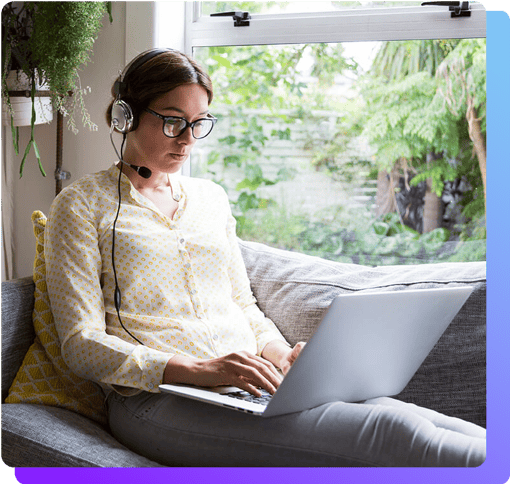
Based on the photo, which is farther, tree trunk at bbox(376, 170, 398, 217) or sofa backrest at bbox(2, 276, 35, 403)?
tree trunk at bbox(376, 170, 398, 217)

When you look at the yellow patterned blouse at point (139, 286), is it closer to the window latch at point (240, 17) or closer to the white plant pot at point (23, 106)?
the white plant pot at point (23, 106)

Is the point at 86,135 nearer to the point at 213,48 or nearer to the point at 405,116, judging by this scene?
the point at 213,48

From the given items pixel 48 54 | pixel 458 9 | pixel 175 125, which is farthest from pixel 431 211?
pixel 48 54

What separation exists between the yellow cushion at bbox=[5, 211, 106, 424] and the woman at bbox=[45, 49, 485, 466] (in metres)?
0.06

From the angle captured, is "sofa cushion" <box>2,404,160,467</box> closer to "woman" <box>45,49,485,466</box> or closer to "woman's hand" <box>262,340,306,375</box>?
"woman" <box>45,49,485,466</box>

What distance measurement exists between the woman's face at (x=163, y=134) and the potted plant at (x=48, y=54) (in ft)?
0.51

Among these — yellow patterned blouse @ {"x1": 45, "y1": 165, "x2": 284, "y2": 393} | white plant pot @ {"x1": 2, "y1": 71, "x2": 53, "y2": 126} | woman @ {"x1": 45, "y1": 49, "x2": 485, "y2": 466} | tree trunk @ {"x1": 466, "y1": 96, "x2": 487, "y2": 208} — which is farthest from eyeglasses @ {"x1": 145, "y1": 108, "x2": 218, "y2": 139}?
tree trunk @ {"x1": 466, "y1": 96, "x2": 487, "y2": 208}

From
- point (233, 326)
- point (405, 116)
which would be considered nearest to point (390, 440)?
point (233, 326)

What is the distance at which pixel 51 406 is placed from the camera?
4.26 feet

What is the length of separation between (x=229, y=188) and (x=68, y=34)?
673mm

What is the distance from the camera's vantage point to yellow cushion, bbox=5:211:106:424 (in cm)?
130

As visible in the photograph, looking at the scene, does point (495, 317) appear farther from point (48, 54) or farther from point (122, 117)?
point (48, 54)

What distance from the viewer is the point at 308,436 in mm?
1048

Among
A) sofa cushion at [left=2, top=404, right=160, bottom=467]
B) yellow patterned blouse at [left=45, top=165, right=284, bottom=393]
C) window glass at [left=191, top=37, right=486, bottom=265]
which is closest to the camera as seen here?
sofa cushion at [left=2, top=404, right=160, bottom=467]
